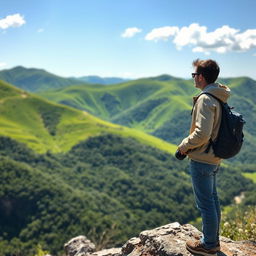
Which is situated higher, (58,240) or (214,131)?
(214,131)

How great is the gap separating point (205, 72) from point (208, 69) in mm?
111

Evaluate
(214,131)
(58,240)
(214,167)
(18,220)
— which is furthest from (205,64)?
(18,220)

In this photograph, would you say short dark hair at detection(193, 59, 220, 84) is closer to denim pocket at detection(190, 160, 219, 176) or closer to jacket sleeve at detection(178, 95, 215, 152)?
jacket sleeve at detection(178, 95, 215, 152)

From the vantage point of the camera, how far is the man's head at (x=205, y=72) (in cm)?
867

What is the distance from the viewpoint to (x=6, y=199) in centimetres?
15300

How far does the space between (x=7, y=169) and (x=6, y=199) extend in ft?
49.3

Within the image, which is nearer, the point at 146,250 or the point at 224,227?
the point at 146,250

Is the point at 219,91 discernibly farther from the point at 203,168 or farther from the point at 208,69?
the point at 203,168

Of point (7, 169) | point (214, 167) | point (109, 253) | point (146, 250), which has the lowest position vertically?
point (7, 169)

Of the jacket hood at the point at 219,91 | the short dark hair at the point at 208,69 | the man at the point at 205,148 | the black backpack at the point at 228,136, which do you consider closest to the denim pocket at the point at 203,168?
the man at the point at 205,148

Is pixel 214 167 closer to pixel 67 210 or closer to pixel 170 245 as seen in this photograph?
pixel 170 245

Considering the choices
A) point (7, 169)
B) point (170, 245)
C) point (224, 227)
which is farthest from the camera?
point (7, 169)

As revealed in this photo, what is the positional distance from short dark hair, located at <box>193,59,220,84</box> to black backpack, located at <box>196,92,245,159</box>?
98cm

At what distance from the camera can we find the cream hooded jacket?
8.19 metres
